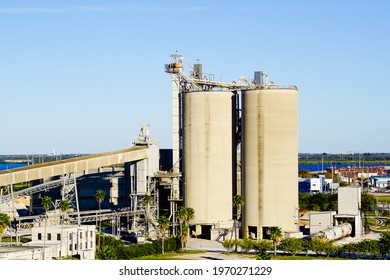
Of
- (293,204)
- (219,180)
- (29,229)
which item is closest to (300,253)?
(293,204)

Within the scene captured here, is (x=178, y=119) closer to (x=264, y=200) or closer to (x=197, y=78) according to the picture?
(x=197, y=78)

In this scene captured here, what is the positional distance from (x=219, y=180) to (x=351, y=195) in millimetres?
18661

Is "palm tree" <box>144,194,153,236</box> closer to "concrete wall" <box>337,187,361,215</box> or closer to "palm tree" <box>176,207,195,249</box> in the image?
"palm tree" <box>176,207,195,249</box>

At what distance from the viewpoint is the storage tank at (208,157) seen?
100812 mm

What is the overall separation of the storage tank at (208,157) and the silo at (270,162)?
369cm

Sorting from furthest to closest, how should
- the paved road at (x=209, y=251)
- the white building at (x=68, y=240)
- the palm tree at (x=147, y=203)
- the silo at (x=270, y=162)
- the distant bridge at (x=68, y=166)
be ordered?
the palm tree at (x=147, y=203)
the silo at (x=270, y=162)
the distant bridge at (x=68, y=166)
the paved road at (x=209, y=251)
the white building at (x=68, y=240)

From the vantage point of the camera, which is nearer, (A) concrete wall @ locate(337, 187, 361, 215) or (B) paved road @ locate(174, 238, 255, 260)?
(B) paved road @ locate(174, 238, 255, 260)

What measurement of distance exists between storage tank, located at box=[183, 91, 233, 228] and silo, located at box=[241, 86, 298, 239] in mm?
3690

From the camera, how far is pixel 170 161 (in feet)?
363

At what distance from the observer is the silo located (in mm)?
97000

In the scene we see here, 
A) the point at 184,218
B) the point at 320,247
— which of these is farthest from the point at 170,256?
the point at 320,247

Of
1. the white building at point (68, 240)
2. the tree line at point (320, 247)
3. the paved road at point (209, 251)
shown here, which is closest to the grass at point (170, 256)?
the paved road at point (209, 251)

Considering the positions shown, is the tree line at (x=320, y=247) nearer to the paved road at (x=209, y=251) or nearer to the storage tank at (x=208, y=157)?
the paved road at (x=209, y=251)

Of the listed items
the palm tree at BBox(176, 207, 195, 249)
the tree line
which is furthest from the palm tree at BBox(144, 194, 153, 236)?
the tree line
